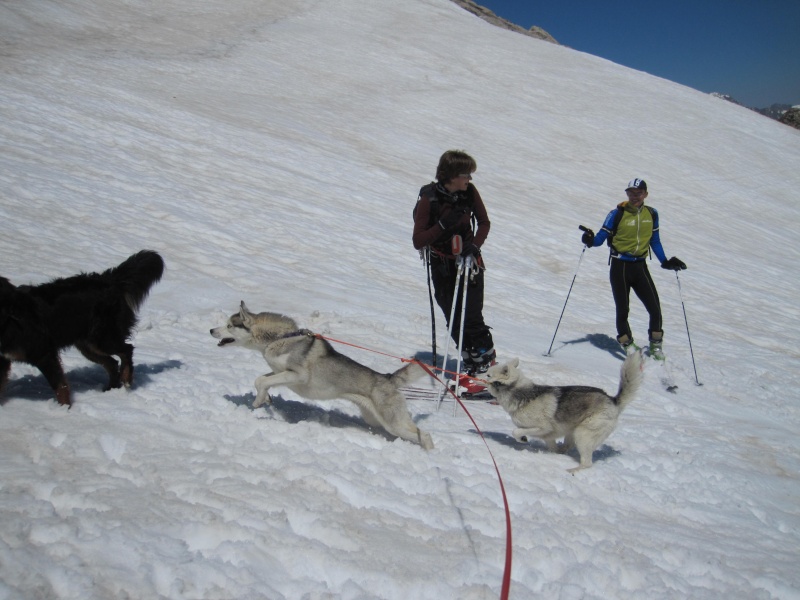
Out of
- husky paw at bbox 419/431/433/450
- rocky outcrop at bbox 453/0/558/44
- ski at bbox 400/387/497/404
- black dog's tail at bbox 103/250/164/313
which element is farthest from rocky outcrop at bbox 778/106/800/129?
black dog's tail at bbox 103/250/164/313

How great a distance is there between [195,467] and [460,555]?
1.92 metres

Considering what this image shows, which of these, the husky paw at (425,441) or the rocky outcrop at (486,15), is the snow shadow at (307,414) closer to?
the husky paw at (425,441)

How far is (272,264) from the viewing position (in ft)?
37.6

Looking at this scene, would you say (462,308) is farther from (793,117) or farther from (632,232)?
(793,117)

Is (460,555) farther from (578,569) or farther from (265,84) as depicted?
(265,84)

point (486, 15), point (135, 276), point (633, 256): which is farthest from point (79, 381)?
point (486, 15)

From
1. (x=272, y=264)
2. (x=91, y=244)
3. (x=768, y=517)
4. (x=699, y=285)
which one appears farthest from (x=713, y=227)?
(x=91, y=244)

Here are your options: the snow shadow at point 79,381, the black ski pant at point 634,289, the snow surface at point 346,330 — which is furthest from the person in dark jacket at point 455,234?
the black ski pant at point 634,289

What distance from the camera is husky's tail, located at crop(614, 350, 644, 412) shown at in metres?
5.60

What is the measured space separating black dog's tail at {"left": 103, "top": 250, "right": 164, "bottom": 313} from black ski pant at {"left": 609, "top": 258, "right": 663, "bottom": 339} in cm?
721

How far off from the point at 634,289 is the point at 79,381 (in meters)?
8.13

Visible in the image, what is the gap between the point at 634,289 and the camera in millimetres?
9875

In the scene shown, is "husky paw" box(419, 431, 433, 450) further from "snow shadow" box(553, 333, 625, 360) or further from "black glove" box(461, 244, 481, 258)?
"snow shadow" box(553, 333, 625, 360)

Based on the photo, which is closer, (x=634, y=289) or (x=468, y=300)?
(x=468, y=300)
